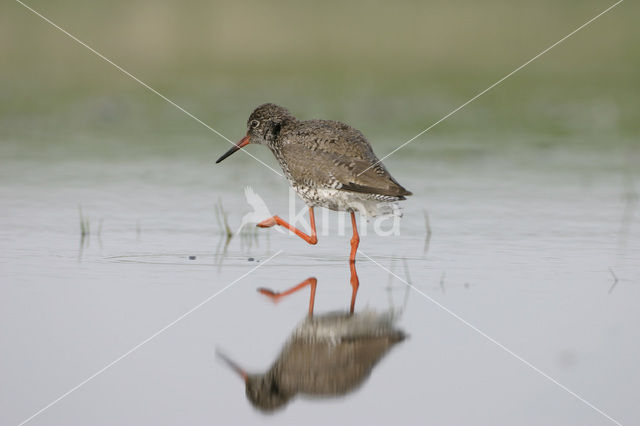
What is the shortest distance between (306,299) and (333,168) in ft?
5.87

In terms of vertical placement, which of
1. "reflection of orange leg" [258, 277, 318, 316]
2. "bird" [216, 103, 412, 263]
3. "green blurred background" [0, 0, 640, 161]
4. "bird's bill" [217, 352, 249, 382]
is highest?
"green blurred background" [0, 0, 640, 161]

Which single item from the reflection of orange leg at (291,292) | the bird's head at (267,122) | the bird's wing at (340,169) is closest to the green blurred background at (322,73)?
the bird's head at (267,122)

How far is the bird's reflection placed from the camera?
189 inches

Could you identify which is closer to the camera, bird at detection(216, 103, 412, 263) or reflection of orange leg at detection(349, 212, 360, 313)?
reflection of orange leg at detection(349, 212, 360, 313)

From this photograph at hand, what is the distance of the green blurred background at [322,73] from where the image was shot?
14.9m

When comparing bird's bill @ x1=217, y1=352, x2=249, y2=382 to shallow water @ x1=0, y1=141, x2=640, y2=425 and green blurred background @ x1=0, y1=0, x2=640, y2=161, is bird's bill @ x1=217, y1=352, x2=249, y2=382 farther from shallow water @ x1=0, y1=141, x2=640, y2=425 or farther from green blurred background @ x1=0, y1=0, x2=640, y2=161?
green blurred background @ x1=0, y1=0, x2=640, y2=161

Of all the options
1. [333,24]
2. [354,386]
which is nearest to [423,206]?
[354,386]

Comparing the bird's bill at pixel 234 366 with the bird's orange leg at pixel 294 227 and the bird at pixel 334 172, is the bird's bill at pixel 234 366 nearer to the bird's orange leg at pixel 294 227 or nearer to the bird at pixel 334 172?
the bird at pixel 334 172

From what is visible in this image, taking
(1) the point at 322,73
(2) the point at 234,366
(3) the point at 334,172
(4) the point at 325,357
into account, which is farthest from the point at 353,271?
(1) the point at 322,73

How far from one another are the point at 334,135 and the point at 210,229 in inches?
53.8

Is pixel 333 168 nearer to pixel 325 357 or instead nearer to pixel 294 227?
pixel 294 227

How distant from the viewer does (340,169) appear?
796cm

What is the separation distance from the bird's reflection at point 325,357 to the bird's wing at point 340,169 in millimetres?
1607

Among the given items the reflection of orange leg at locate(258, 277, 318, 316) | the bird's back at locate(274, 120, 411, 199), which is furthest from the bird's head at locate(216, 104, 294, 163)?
the reflection of orange leg at locate(258, 277, 318, 316)
